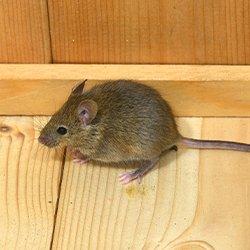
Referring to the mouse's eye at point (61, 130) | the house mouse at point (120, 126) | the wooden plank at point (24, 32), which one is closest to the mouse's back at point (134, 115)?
the house mouse at point (120, 126)

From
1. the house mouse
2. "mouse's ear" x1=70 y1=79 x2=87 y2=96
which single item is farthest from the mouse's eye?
"mouse's ear" x1=70 y1=79 x2=87 y2=96

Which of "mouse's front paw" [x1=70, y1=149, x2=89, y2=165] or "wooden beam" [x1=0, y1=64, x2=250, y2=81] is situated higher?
"wooden beam" [x1=0, y1=64, x2=250, y2=81]

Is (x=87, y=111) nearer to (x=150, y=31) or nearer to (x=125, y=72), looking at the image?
(x=125, y=72)

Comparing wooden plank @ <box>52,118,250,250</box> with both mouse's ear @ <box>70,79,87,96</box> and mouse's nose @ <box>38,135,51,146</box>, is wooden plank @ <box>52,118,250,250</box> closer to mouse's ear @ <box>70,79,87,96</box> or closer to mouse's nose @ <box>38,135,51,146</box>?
mouse's nose @ <box>38,135,51,146</box>

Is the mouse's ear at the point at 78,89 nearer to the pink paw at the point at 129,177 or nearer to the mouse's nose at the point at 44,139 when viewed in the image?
Answer: the mouse's nose at the point at 44,139

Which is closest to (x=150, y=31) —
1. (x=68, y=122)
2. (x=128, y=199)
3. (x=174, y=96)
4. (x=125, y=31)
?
(x=125, y=31)
